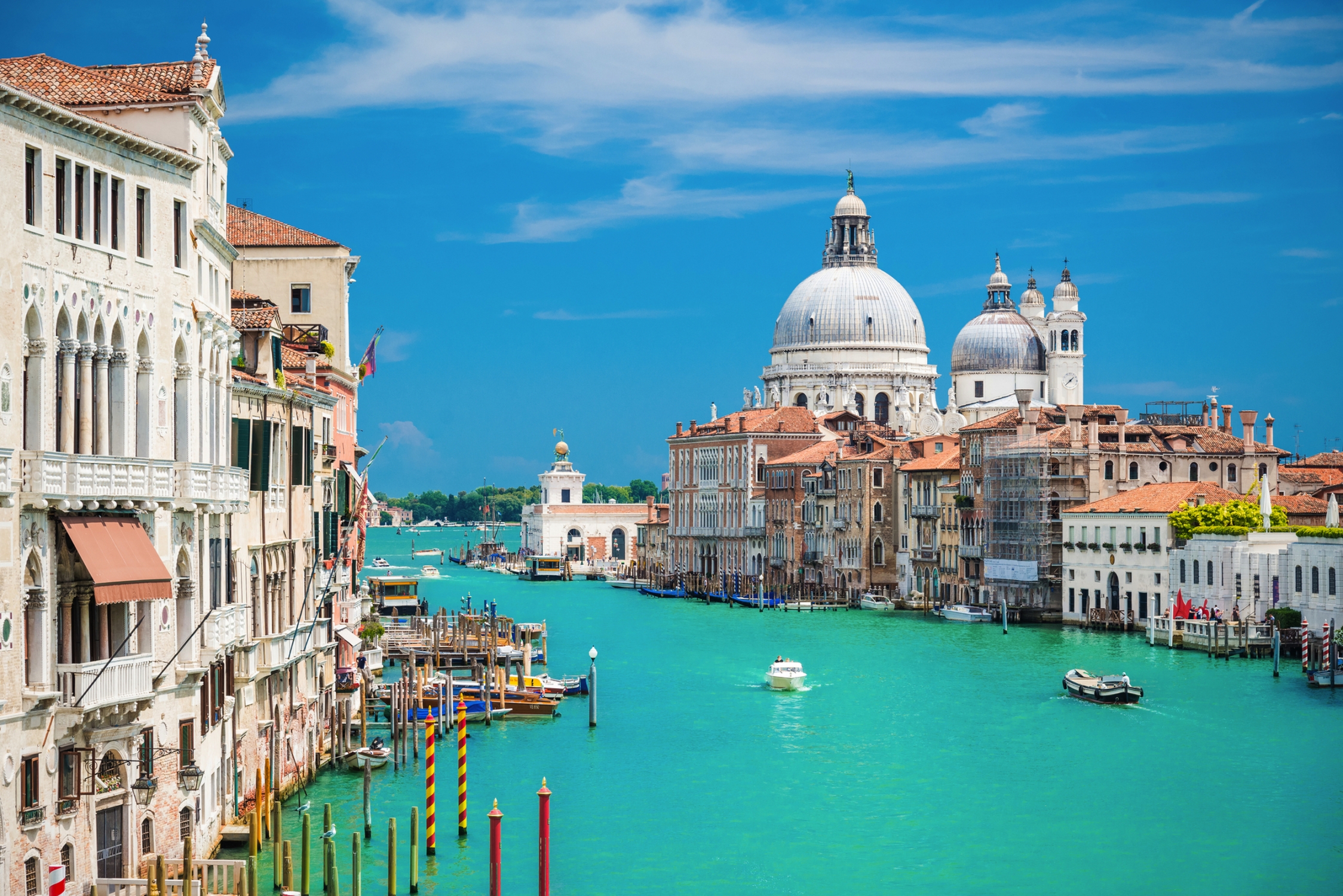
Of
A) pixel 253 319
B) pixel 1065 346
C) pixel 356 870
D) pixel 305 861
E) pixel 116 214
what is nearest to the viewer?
pixel 116 214

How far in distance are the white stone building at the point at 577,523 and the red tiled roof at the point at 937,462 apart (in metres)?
39.2

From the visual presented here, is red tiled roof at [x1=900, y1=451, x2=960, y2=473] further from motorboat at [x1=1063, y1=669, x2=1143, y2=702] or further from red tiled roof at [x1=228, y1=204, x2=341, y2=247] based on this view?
red tiled roof at [x1=228, y1=204, x2=341, y2=247]

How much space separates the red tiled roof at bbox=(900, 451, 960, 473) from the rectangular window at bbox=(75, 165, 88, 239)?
5244cm

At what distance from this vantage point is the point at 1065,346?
→ 86.6m

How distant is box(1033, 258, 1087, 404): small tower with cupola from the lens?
86125 mm

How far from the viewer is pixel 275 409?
2009 centimetres

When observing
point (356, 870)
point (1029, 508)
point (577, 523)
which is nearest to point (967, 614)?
point (1029, 508)

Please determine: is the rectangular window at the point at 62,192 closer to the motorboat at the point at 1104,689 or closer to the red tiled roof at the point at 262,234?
the red tiled roof at the point at 262,234

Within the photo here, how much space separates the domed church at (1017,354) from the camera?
283 ft

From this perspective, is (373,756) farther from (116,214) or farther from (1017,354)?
(1017,354)

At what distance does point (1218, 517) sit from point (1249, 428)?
9541 millimetres

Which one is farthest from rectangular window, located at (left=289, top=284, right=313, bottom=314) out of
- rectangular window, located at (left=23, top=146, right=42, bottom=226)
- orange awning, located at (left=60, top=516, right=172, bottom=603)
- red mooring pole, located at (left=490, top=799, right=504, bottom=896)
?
rectangular window, located at (left=23, top=146, right=42, bottom=226)

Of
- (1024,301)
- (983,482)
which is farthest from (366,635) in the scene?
(1024,301)

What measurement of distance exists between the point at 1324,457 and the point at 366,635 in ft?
161
